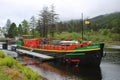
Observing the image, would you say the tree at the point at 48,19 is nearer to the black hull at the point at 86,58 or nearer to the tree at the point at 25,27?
the tree at the point at 25,27

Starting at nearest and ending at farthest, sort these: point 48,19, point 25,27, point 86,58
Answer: point 86,58
point 48,19
point 25,27

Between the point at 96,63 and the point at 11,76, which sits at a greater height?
the point at 11,76

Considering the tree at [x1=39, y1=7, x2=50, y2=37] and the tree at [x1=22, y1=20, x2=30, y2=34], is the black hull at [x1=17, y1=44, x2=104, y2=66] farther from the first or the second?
the tree at [x1=22, y1=20, x2=30, y2=34]

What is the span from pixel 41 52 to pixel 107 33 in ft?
302

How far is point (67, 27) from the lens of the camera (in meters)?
153

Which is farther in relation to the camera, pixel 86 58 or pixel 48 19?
pixel 48 19

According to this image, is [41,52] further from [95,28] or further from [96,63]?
[95,28]

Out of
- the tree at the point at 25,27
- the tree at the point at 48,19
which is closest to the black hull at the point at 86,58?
the tree at the point at 48,19

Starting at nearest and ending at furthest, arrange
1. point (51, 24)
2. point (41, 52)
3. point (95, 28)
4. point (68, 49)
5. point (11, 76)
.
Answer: point (11, 76), point (68, 49), point (41, 52), point (51, 24), point (95, 28)

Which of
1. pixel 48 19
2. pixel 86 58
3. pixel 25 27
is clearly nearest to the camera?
pixel 86 58

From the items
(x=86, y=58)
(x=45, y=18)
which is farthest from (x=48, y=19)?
(x=86, y=58)

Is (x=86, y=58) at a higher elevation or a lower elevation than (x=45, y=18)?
lower

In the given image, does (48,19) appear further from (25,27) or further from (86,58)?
(86,58)

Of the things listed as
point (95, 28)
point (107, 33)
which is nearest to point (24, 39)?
point (107, 33)
